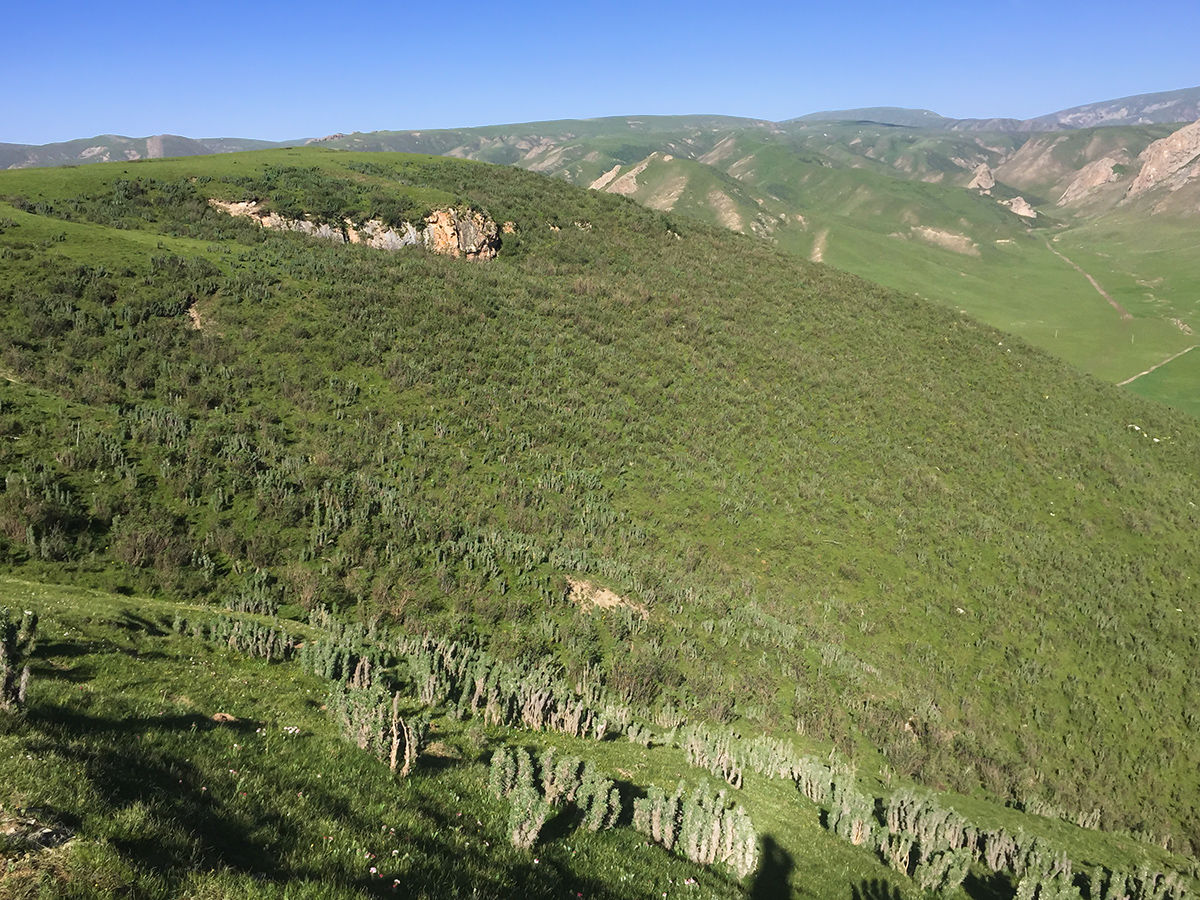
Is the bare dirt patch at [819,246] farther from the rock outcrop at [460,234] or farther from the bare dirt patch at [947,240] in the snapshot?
the rock outcrop at [460,234]

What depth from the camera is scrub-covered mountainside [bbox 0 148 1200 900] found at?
28.4 feet

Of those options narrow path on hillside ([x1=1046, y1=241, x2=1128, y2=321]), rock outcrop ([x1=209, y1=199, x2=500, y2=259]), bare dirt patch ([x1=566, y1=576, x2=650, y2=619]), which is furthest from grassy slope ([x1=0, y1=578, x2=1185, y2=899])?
narrow path on hillside ([x1=1046, y1=241, x2=1128, y2=321])

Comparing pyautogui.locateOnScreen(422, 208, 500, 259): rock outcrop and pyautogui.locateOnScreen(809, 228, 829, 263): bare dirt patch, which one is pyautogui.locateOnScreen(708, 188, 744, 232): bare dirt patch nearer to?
pyautogui.locateOnScreen(809, 228, 829, 263): bare dirt patch

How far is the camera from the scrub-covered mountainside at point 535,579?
8.65 metres

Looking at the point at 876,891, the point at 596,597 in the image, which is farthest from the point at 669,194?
the point at 876,891

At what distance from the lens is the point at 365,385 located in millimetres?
35625

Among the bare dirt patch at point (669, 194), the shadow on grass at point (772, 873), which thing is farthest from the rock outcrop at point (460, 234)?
the bare dirt patch at point (669, 194)

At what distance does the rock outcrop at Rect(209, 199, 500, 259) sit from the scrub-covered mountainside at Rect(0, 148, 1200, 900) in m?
0.43

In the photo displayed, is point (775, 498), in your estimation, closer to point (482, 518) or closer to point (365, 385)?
point (482, 518)

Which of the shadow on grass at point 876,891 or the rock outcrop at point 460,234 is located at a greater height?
the rock outcrop at point 460,234

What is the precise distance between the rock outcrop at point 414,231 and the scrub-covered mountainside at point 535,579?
1.42 ft

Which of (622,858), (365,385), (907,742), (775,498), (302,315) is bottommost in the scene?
(907,742)

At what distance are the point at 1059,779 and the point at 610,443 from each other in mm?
27137

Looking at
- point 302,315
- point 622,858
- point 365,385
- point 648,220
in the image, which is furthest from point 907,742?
point 648,220
